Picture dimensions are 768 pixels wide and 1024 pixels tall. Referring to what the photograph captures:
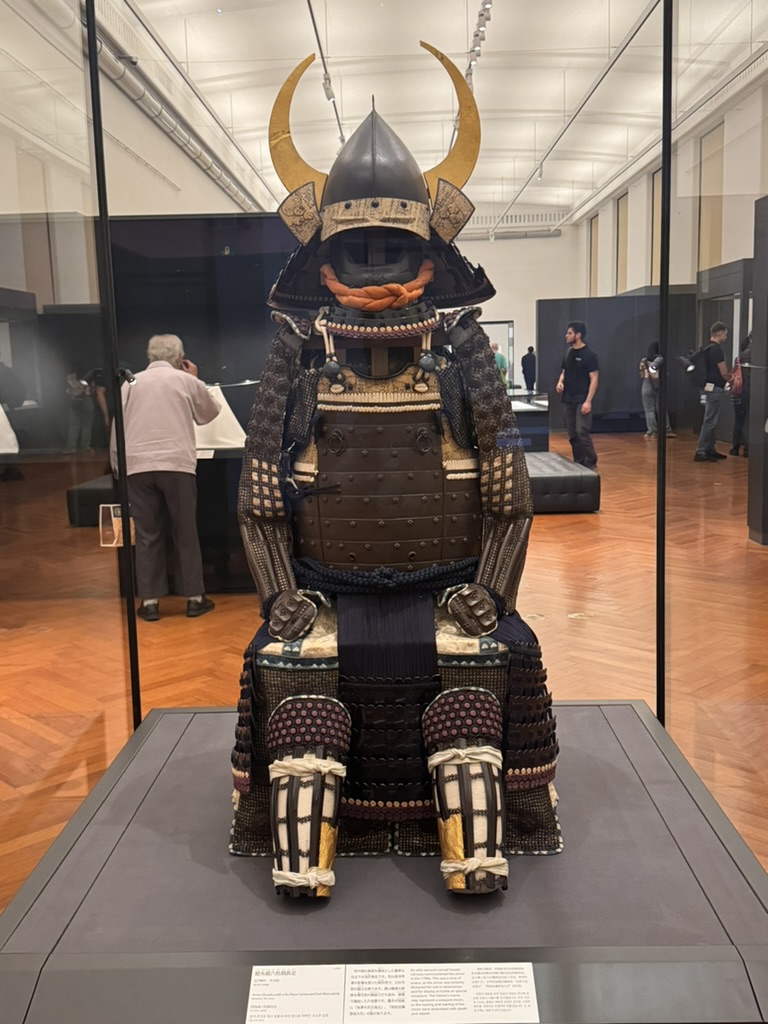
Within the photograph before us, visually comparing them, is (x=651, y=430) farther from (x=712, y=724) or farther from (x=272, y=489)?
(x=272, y=489)

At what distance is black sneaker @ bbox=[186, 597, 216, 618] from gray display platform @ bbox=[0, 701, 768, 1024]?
0.75 meters

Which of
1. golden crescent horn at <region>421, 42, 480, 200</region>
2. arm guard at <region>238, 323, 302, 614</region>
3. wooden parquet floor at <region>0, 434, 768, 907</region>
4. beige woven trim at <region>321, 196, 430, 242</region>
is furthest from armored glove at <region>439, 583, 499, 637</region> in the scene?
golden crescent horn at <region>421, 42, 480, 200</region>

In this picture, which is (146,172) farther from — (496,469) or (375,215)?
(496,469)

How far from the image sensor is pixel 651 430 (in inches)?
112

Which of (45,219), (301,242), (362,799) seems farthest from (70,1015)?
(45,219)

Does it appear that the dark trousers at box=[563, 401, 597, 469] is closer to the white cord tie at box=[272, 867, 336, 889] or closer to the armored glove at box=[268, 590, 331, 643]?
the armored glove at box=[268, 590, 331, 643]

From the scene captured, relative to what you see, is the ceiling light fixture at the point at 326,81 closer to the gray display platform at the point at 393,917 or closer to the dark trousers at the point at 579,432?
the dark trousers at the point at 579,432

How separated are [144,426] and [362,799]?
1484 mm

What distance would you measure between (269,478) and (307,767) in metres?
0.72

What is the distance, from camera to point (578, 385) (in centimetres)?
272

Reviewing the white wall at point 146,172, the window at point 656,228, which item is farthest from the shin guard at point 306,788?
the window at point 656,228

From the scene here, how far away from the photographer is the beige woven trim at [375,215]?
213 cm

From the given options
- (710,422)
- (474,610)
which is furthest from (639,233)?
(474,610)

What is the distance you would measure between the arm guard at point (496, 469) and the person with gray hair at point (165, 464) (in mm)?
934
